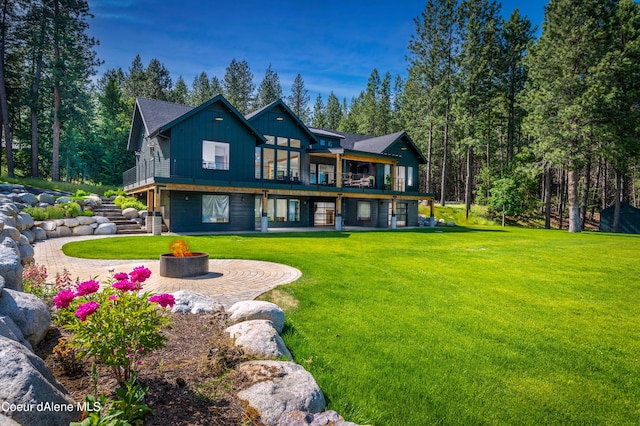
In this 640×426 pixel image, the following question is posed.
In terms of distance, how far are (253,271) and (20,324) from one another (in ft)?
16.8

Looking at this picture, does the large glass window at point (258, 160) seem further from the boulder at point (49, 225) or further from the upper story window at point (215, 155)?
the boulder at point (49, 225)

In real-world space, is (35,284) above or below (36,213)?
below

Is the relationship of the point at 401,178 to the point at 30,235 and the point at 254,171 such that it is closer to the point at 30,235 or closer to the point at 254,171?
the point at 254,171

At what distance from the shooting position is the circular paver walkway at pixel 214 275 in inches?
243

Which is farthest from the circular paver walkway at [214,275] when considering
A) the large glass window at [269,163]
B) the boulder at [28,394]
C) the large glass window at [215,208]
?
the large glass window at [269,163]

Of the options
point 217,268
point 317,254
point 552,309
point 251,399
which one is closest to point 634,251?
point 552,309

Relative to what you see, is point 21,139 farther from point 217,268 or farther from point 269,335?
point 269,335

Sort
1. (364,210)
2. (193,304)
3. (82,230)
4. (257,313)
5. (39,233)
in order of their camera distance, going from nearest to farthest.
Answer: (257,313) → (193,304) → (39,233) → (82,230) → (364,210)

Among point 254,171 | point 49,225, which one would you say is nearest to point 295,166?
point 254,171

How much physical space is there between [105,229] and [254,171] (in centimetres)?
802

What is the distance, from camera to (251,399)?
2.64 meters

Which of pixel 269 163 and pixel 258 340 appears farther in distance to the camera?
pixel 269 163

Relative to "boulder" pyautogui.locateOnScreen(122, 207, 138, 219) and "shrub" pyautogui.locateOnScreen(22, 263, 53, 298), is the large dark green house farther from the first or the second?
"shrub" pyautogui.locateOnScreen(22, 263, 53, 298)

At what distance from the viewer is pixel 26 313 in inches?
117
